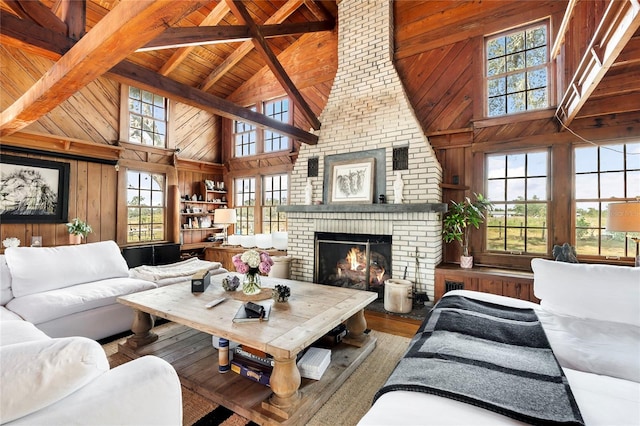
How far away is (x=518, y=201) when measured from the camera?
153 inches

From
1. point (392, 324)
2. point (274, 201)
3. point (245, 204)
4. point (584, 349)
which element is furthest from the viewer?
point (245, 204)

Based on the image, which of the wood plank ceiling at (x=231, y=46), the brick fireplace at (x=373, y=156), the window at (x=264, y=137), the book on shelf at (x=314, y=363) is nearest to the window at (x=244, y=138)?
the window at (x=264, y=137)

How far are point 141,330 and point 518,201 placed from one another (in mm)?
4635

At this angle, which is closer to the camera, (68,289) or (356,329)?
(356,329)

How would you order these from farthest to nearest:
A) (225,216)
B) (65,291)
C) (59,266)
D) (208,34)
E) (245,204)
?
(245,204) → (225,216) → (208,34) → (59,266) → (65,291)

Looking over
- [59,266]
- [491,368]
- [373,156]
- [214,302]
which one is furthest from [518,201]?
[59,266]

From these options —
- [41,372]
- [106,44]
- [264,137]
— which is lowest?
[41,372]

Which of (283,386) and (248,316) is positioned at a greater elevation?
(248,316)

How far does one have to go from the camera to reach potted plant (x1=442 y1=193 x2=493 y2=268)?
3828 mm

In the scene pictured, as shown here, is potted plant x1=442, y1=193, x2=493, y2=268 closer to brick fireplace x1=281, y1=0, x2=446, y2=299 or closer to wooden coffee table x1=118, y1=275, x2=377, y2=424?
brick fireplace x1=281, y1=0, x2=446, y2=299

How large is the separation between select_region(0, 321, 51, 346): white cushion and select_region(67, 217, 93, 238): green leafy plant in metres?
3.24

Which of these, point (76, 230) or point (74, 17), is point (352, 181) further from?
point (76, 230)

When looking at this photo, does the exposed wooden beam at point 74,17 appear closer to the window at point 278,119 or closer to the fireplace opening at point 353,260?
the fireplace opening at point 353,260

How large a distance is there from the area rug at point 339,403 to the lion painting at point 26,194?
334 centimetres
